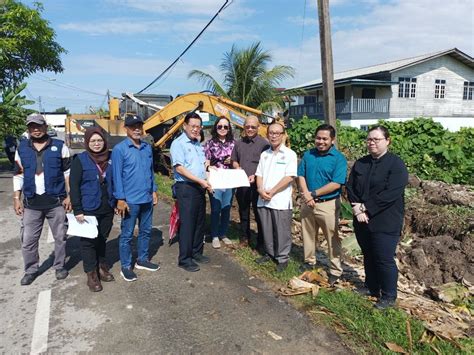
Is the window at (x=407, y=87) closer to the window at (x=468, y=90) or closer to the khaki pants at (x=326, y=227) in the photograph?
the window at (x=468, y=90)

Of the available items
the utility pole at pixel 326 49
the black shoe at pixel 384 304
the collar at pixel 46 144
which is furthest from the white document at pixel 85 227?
the utility pole at pixel 326 49

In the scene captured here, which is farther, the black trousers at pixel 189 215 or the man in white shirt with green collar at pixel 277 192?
the black trousers at pixel 189 215

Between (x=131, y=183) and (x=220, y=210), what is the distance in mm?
1735

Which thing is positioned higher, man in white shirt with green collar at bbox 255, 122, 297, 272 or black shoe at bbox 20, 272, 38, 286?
man in white shirt with green collar at bbox 255, 122, 297, 272

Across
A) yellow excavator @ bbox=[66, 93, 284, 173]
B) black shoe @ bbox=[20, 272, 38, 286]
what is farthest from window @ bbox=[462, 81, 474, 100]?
black shoe @ bbox=[20, 272, 38, 286]

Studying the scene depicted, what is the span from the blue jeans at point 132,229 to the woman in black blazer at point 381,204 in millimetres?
2389

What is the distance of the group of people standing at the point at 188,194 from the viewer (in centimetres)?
358

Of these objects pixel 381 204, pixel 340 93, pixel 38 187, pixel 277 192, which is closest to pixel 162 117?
pixel 38 187

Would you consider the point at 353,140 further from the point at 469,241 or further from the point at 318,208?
the point at 318,208

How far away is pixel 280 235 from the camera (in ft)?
14.8

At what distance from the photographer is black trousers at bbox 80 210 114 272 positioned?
13.6 ft

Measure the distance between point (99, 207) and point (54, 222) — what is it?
0.72 metres

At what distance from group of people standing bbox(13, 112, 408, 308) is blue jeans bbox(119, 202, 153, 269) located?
1cm

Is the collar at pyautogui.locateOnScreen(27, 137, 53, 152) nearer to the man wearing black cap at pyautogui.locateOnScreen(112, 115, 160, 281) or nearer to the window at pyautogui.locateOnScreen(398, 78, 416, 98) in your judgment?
the man wearing black cap at pyautogui.locateOnScreen(112, 115, 160, 281)
